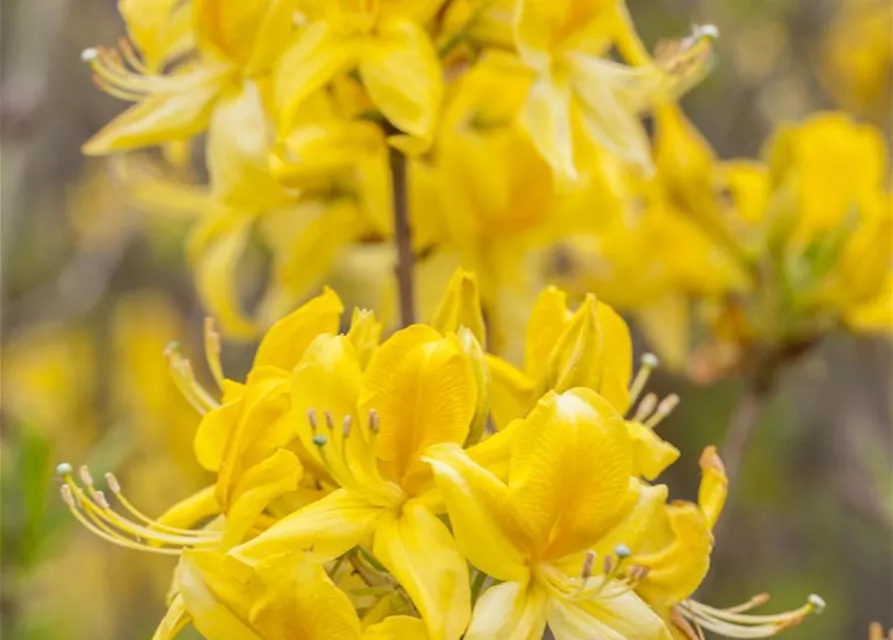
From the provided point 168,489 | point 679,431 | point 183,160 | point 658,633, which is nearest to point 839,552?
point 679,431

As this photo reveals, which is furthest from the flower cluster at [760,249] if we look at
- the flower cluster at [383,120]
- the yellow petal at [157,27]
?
the yellow petal at [157,27]

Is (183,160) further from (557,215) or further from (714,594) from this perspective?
(714,594)

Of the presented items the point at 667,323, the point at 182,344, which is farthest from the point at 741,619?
the point at 182,344

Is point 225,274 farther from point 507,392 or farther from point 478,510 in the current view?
point 478,510

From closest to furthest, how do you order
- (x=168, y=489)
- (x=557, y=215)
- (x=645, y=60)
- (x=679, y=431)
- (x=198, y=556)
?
(x=198, y=556)
(x=645, y=60)
(x=557, y=215)
(x=168, y=489)
(x=679, y=431)

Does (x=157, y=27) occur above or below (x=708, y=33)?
above

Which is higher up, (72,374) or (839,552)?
(72,374)
